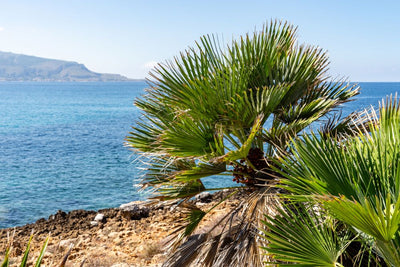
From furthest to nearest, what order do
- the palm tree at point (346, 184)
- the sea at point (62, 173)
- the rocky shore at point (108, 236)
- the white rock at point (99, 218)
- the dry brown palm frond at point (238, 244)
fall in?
the sea at point (62, 173), the white rock at point (99, 218), the rocky shore at point (108, 236), the dry brown palm frond at point (238, 244), the palm tree at point (346, 184)

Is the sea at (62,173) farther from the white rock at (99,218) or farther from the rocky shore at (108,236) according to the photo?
the white rock at (99,218)

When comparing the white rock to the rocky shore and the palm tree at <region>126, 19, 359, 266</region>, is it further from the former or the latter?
the palm tree at <region>126, 19, 359, 266</region>

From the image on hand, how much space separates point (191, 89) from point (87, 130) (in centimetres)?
3418

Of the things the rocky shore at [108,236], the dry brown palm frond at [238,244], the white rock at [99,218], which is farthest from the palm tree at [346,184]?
the white rock at [99,218]

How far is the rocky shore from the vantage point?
6.67 meters

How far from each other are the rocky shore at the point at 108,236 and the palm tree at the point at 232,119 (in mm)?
1242

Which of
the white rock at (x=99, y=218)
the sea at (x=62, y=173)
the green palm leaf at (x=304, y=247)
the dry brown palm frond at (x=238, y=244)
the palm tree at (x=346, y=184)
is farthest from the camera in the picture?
the sea at (x=62, y=173)

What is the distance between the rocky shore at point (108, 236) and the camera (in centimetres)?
667

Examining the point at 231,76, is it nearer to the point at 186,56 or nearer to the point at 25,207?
the point at 186,56

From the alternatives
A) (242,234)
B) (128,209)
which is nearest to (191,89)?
(242,234)

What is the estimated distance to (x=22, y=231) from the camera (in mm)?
8711

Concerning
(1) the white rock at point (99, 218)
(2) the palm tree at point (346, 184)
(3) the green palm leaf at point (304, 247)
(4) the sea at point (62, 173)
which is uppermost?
(2) the palm tree at point (346, 184)

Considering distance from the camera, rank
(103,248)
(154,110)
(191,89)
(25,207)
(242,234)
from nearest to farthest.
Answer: (242,234) → (191,89) → (154,110) → (103,248) → (25,207)

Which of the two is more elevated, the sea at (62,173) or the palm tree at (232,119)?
the palm tree at (232,119)
